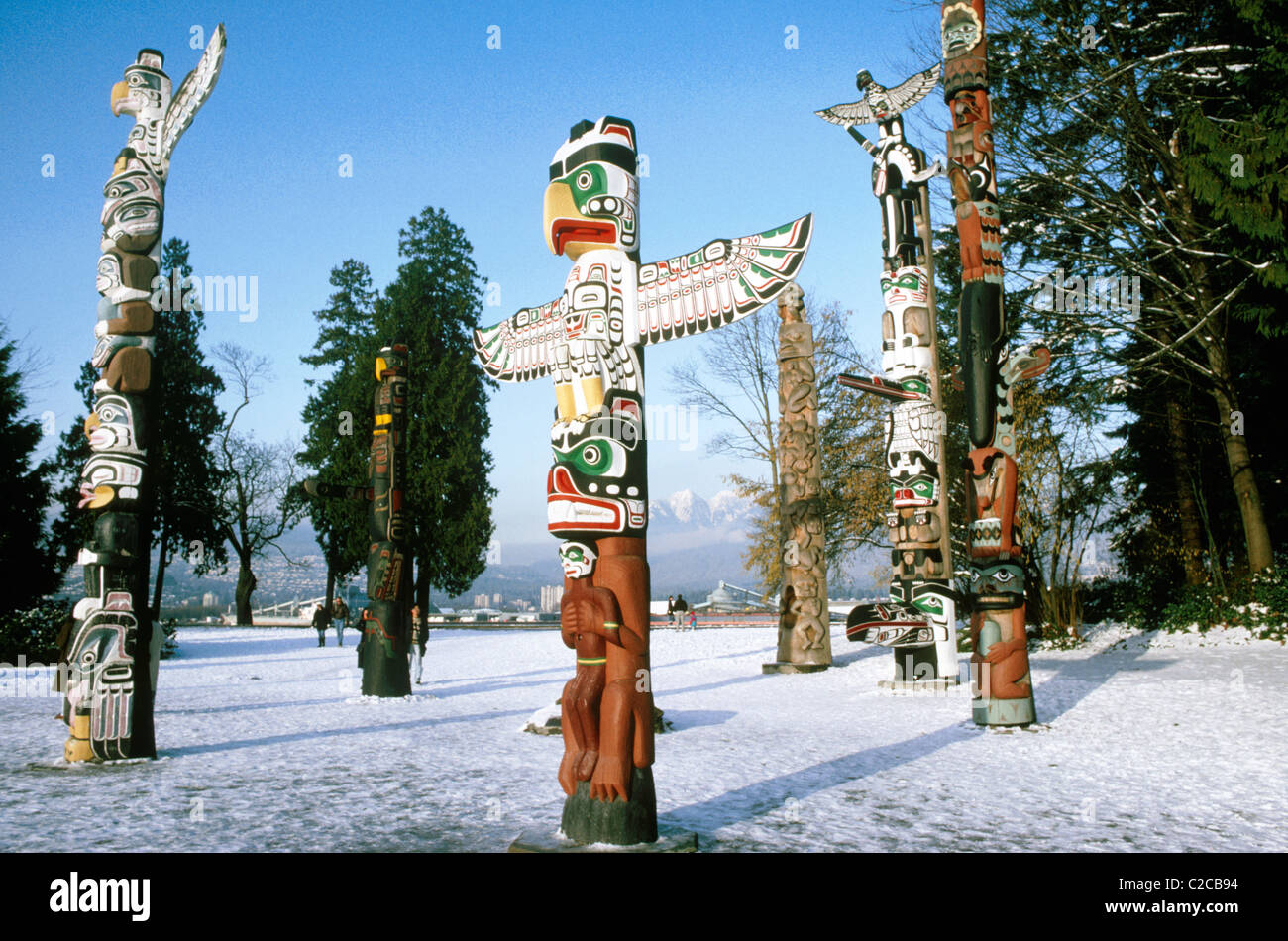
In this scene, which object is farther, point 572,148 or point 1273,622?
point 1273,622

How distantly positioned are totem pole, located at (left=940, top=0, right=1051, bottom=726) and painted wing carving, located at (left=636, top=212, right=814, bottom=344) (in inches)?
202

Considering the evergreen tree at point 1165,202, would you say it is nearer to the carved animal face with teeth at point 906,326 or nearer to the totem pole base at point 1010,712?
the carved animal face with teeth at point 906,326

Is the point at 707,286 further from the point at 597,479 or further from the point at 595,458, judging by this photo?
the point at 597,479

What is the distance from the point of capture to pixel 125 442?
8.05 metres

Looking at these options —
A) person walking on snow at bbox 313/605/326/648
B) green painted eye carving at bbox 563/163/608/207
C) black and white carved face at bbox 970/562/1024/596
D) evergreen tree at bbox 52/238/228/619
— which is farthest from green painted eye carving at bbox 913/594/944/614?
evergreen tree at bbox 52/238/228/619

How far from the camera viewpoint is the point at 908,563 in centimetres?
1279

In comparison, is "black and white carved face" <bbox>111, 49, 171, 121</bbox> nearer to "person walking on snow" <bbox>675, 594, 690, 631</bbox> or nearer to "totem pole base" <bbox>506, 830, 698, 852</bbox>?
"totem pole base" <bbox>506, 830, 698, 852</bbox>

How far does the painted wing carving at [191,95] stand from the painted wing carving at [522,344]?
4.40 m

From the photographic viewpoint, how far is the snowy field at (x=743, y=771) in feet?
18.0

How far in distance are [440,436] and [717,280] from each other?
25.8 metres

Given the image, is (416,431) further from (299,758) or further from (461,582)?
(299,758)

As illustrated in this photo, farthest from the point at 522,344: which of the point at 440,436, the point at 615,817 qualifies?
the point at 440,436
